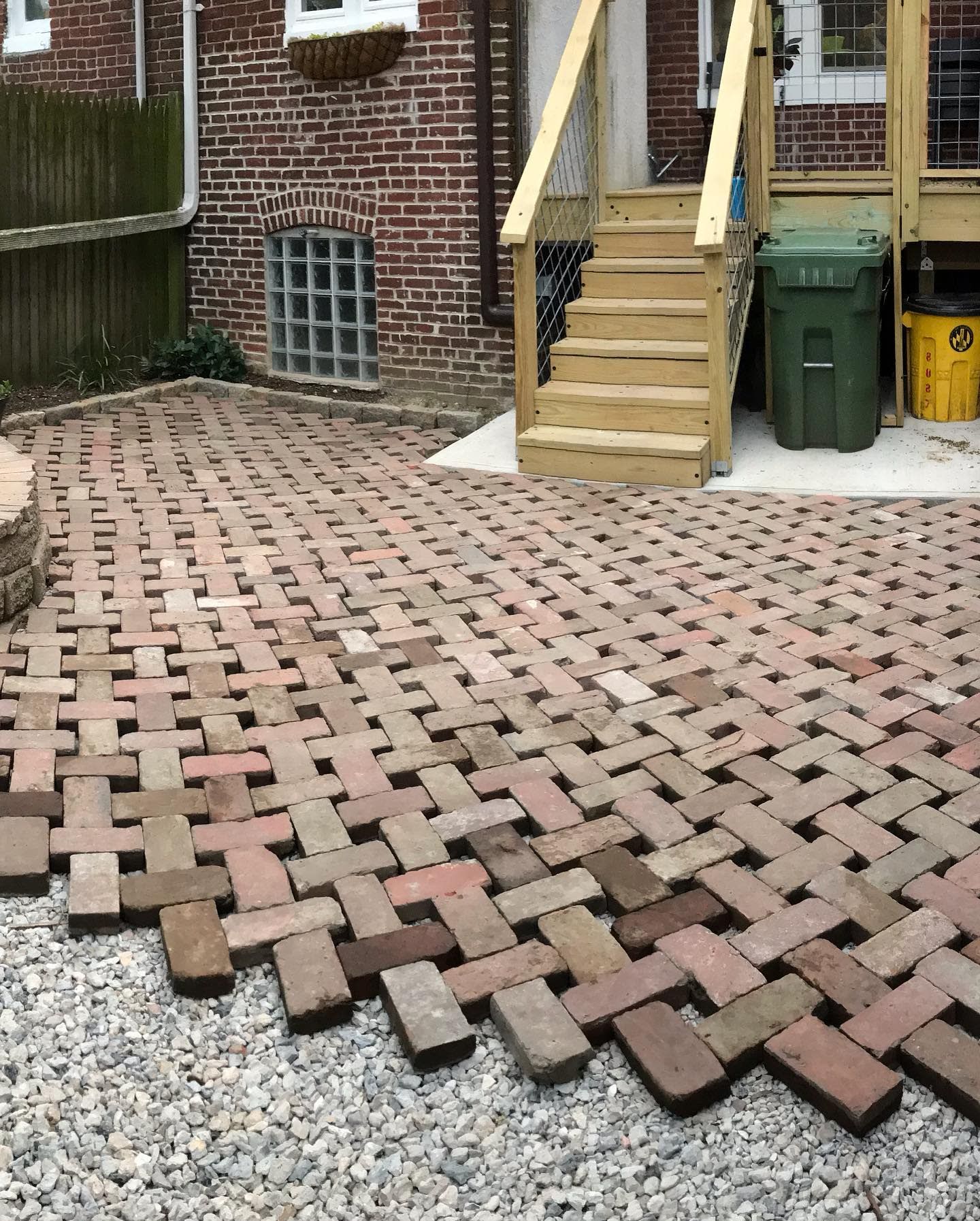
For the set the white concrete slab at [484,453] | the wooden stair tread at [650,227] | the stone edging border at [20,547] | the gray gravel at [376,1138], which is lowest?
the gray gravel at [376,1138]

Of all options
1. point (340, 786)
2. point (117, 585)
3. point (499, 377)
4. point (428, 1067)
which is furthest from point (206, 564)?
point (499, 377)

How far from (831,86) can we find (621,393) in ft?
12.1

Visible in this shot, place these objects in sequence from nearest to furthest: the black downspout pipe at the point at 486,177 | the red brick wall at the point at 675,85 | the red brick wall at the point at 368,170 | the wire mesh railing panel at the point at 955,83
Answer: the black downspout pipe at the point at 486,177
the red brick wall at the point at 368,170
the wire mesh railing panel at the point at 955,83
the red brick wall at the point at 675,85

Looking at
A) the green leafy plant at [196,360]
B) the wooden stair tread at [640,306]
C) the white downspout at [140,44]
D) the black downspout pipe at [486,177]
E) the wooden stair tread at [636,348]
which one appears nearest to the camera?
the wooden stair tread at [636,348]

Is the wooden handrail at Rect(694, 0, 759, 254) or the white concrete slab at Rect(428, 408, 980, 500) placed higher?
the wooden handrail at Rect(694, 0, 759, 254)

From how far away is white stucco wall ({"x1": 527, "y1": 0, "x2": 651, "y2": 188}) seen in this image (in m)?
7.98

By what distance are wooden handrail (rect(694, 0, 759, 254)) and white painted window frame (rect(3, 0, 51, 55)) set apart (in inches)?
256

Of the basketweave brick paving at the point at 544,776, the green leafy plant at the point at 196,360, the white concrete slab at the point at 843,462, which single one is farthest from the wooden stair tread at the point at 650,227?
the green leafy plant at the point at 196,360

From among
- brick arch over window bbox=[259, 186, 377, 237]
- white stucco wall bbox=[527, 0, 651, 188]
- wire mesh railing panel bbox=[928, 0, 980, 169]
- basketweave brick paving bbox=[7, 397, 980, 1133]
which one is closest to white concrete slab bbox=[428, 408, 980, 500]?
basketweave brick paving bbox=[7, 397, 980, 1133]

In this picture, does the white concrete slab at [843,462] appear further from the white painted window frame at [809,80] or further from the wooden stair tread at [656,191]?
the white painted window frame at [809,80]

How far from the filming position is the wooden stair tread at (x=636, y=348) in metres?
6.77

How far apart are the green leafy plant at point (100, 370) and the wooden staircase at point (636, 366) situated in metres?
3.47

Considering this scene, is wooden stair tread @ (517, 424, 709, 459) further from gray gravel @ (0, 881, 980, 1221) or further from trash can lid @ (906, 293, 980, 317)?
gray gravel @ (0, 881, 980, 1221)

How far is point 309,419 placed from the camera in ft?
27.5
